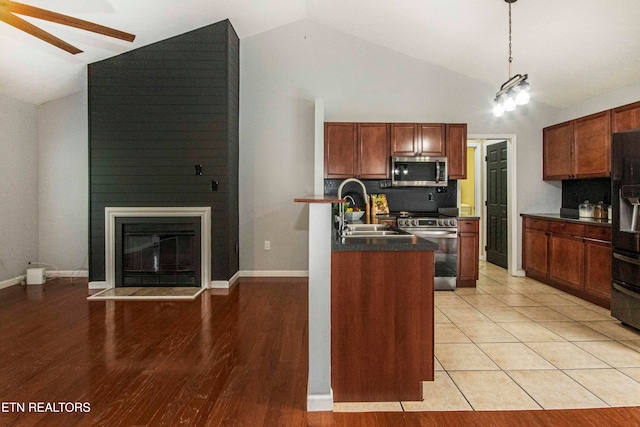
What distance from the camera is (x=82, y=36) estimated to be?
13.3 feet

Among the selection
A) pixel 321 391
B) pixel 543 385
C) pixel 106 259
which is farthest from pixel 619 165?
pixel 106 259

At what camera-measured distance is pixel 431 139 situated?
16.9 feet

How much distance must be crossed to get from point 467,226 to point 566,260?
115cm

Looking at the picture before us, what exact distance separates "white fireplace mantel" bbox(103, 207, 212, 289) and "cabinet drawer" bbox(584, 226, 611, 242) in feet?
14.0

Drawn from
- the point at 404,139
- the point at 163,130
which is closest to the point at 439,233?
the point at 404,139

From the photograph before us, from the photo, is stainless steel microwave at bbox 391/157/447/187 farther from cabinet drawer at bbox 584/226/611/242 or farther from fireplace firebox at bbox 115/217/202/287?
fireplace firebox at bbox 115/217/202/287

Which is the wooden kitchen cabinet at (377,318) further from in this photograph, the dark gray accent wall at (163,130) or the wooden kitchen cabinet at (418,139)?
the wooden kitchen cabinet at (418,139)

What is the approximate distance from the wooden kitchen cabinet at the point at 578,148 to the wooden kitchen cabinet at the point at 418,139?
1510 mm

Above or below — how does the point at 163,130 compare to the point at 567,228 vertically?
above

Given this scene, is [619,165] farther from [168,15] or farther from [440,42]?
[168,15]

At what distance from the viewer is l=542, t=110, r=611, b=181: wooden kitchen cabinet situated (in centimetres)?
433

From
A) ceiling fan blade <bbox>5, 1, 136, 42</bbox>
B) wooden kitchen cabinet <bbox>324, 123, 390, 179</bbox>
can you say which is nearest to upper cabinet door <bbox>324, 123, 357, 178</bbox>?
wooden kitchen cabinet <bbox>324, 123, 390, 179</bbox>

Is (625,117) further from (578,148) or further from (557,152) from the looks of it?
(557,152)

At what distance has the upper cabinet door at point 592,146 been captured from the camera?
4293 millimetres
